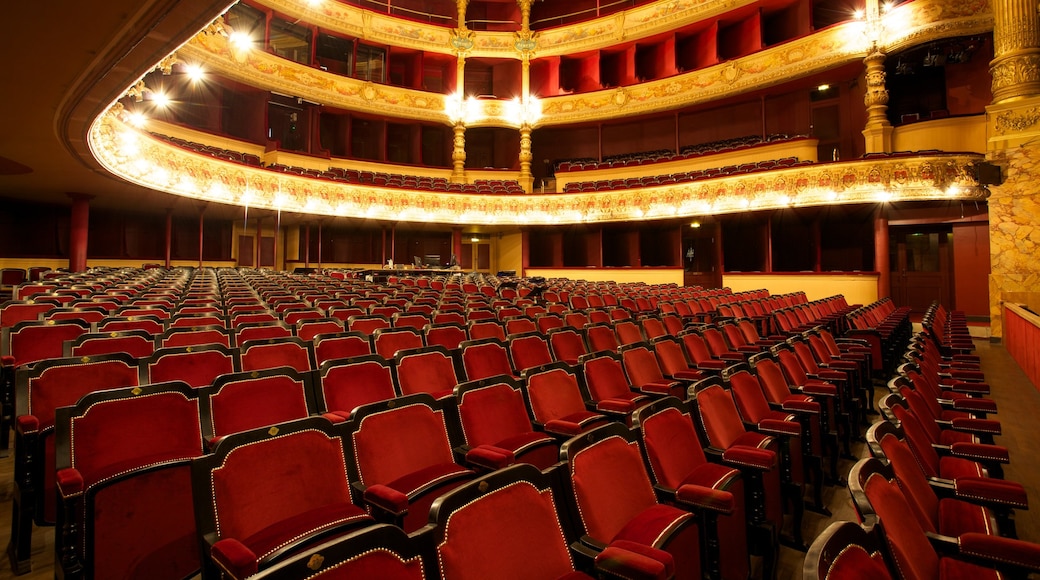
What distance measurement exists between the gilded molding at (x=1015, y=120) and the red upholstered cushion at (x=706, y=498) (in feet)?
30.8

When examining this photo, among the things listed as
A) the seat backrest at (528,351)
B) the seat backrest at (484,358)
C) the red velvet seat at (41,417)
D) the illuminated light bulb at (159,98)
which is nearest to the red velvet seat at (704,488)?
the seat backrest at (484,358)

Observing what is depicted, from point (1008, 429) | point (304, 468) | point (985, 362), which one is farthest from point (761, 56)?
point (304, 468)

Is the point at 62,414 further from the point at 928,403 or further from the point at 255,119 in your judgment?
the point at 255,119

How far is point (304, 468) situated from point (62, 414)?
0.80 metres

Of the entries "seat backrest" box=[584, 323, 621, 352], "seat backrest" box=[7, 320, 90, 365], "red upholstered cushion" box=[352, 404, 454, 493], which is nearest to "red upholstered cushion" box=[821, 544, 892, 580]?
"red upholstered cushion" box=[352, 404, 454, 493]

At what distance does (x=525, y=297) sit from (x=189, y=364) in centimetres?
545

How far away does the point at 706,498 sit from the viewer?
1431 mm

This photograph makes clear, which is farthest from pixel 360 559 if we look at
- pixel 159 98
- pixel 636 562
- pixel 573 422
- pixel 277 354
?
pixel 159 98

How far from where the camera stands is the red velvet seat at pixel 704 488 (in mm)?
1468

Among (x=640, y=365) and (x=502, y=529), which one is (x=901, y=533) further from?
(x=640, y=365)

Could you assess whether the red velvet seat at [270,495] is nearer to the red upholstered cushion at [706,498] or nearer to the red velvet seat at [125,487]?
the red velvet seat at [125,487]

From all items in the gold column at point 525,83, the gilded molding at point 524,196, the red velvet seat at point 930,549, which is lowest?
the red velvet seat at point 930,549

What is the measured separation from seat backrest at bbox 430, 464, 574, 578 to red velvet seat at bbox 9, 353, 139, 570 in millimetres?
1556

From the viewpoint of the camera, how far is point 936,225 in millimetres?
9844
